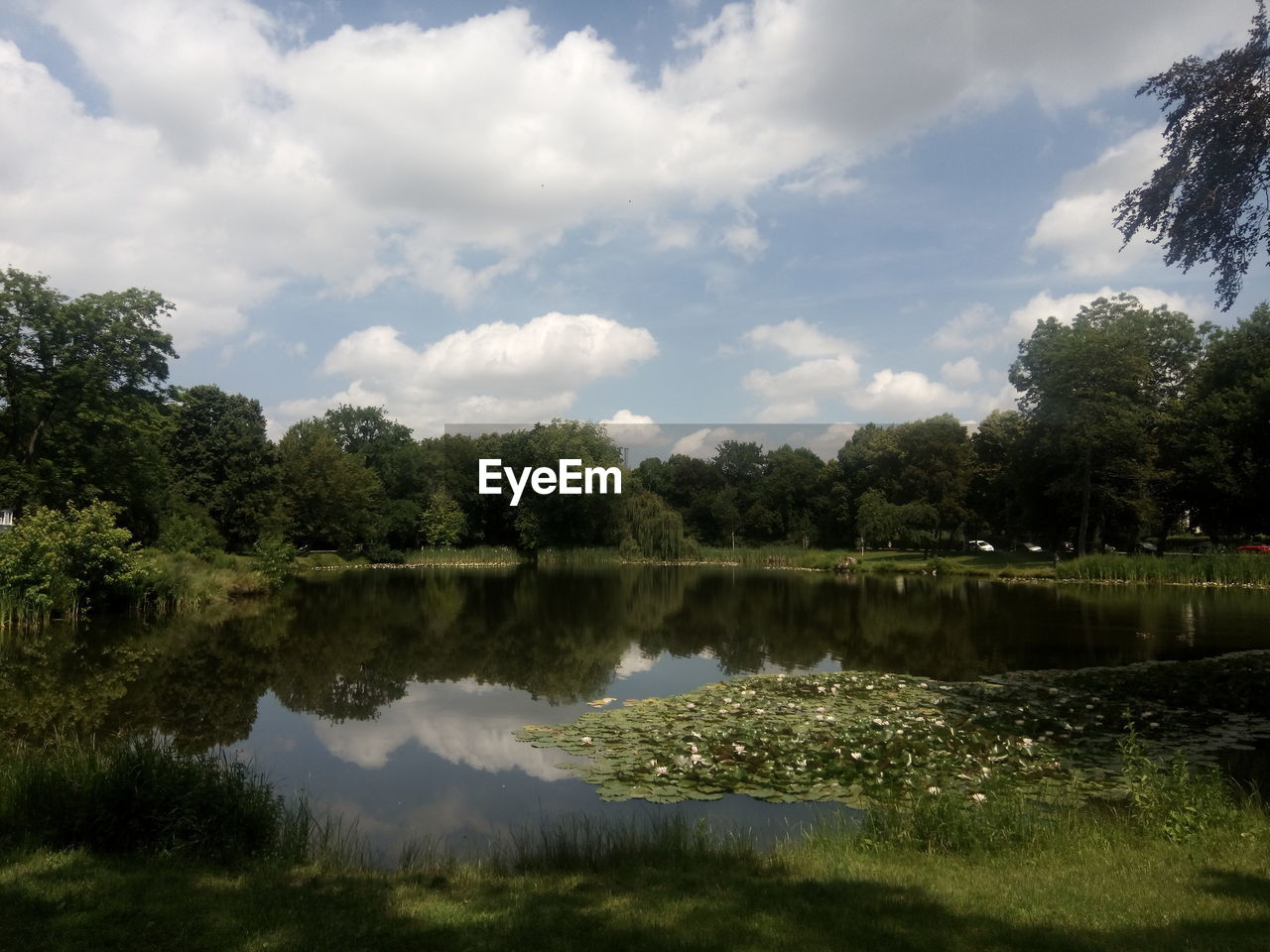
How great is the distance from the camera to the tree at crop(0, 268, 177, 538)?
27.3 meters

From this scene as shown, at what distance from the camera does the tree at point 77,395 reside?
27312mm

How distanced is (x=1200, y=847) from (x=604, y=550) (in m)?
55.0

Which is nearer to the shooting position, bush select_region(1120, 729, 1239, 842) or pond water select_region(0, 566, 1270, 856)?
bush select_region(1120, 729, 1239, 842)

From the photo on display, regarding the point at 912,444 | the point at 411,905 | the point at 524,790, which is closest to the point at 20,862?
the point at 411,905

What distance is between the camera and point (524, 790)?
9180 millimetres

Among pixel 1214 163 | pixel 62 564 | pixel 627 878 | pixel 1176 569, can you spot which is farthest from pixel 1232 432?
pixel 62 564

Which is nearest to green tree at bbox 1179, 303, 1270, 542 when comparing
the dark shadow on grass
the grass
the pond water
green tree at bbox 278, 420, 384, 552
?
the pond water

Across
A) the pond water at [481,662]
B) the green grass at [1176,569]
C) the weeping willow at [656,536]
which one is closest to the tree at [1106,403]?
the green grass at [1176,569]

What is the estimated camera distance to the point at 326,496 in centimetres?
5525

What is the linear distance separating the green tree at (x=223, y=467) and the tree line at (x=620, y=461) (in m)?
0.12

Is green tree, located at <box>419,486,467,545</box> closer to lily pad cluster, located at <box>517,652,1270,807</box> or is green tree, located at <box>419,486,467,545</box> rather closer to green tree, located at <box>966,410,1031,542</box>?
green tree, located at <box>966,410,1031,542</box>

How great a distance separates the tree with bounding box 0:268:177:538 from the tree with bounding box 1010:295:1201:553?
41.5 m

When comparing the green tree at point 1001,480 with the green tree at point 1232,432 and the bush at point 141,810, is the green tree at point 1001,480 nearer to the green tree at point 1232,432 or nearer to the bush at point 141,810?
the green tree at point 1232,432

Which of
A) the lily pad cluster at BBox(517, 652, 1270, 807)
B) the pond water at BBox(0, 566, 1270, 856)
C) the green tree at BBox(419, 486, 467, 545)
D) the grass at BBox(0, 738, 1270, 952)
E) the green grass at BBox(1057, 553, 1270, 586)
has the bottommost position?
the pond water at BBox(0, 566, 1270, 856)
